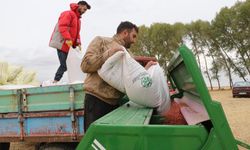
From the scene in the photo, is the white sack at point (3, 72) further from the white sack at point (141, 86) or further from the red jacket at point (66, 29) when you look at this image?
Result: the white sack at point (141, 86)

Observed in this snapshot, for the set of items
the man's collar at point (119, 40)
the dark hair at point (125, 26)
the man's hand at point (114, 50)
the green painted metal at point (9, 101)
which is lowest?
the green painted metal at point (9, 101)

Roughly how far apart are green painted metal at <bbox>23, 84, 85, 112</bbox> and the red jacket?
1524 millimetres

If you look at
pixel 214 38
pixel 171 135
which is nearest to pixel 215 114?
pixel 171 135

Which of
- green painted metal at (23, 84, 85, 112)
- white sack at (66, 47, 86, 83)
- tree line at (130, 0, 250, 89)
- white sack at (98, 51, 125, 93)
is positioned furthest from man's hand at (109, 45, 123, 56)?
tree line at (130, 0, 250, 89)

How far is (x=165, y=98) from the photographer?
3492 millimetres

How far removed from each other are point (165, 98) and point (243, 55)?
38.8 meters

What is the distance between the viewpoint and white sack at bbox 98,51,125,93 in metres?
3.44

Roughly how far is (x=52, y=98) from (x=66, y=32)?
1734 mm

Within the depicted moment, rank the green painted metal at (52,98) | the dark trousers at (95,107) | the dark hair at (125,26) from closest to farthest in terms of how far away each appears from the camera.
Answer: the dark trousers at (95,107) < the dark hair at (125,26) < the green painted metal at (52,98)

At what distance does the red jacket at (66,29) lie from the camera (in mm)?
6805

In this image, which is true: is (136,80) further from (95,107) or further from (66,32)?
(66,32)

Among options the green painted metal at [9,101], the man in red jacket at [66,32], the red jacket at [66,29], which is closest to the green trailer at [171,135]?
the green painted metal at [9,101]

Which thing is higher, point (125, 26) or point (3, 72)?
point (125, 26)

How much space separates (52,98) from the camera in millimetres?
5379
